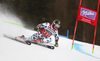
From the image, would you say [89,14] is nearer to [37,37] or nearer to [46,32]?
[46,32]

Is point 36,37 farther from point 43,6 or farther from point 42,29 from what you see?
point 43,6

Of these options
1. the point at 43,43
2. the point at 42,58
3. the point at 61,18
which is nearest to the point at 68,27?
the point at 61,18

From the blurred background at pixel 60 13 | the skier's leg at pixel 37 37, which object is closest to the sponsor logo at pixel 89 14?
the skier's leg at pixel 37 37

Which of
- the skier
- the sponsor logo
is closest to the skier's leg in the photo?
the skier

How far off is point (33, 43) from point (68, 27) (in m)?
4.21

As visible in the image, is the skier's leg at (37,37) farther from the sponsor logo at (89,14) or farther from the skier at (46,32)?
the sponsor logo at (89,14)

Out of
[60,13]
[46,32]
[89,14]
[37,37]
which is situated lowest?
[37,37]

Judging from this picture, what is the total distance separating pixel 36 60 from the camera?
71.7 inches

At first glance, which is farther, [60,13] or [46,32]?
[60,13]

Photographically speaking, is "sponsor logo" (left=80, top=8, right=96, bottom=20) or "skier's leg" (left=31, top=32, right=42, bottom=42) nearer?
"skier's leg" (left=31, top=32, right=42, bottom=42)

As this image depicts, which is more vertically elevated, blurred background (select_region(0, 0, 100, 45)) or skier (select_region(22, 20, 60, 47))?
blurred background (select_region(0, 0, 100, 45))

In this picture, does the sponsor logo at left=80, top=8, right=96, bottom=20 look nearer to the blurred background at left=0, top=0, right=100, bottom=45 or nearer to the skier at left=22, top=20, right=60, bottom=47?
the skier at left=22, top=20, right=60, bottom=47

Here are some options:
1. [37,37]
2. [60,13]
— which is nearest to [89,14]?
[37,37]

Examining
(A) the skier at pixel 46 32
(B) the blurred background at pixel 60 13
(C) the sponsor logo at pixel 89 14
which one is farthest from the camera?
(B) the blurred background at pixel 60 13
